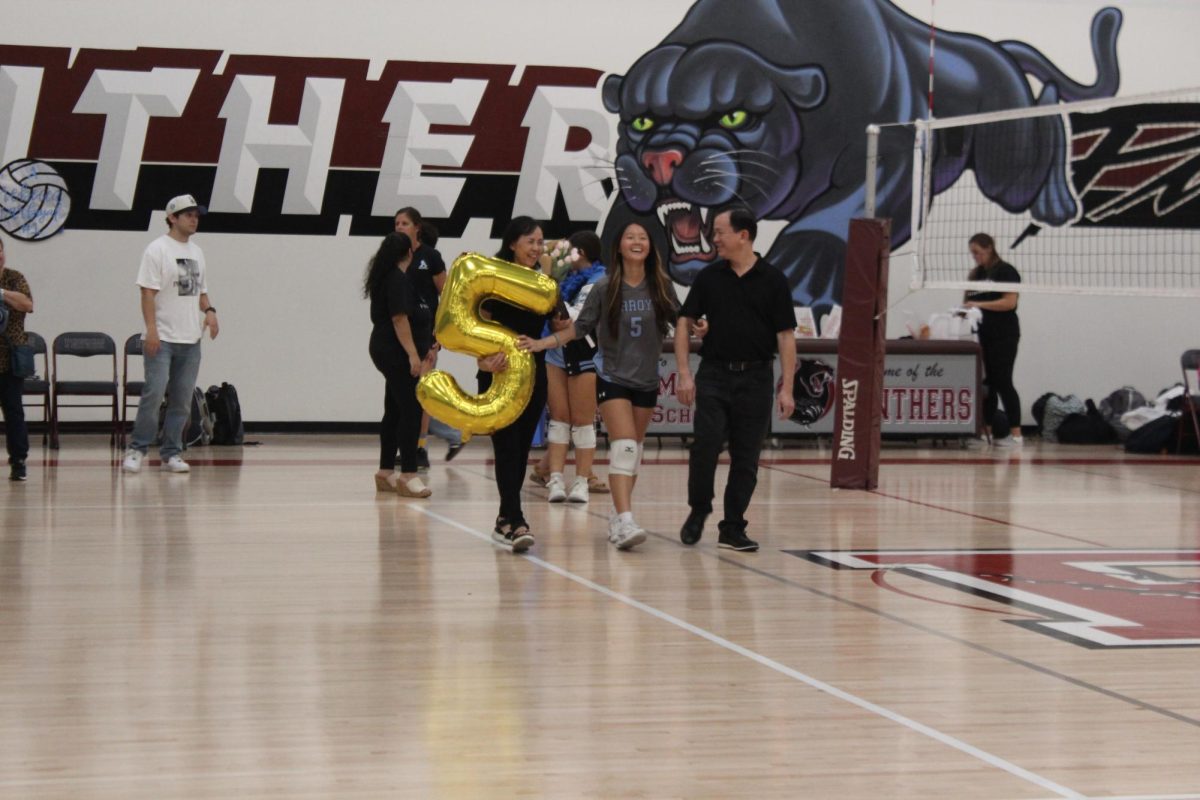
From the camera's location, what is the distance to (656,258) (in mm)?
8414

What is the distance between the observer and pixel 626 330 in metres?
8.31

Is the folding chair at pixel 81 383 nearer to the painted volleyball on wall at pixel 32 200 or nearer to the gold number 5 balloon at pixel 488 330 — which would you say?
the painted volleyball on wall at pixel 32 200

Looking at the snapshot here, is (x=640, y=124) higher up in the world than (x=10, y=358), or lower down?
higher up

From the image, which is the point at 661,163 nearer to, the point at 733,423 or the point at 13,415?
the point at 13,415

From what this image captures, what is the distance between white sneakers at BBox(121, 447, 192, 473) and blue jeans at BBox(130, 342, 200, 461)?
0.05 m

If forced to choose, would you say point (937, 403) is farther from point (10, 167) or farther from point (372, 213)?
point (10, 167)

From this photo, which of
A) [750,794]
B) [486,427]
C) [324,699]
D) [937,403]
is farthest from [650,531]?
[937,403]

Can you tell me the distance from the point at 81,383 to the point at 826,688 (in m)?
10.4

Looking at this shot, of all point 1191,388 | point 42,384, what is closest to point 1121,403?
point 1191,388

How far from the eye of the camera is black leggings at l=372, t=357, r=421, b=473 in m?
9.94

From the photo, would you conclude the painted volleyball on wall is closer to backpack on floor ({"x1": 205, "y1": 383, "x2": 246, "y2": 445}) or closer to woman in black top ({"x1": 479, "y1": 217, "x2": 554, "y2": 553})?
backpack on floor ({"x1": 205, "y1": 383, "x2": 246, "y2": 445})

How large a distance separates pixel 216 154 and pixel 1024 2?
8238mm

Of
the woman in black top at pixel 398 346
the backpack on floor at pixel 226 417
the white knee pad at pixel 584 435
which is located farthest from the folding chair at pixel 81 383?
the white knee pad at pixel 584 435

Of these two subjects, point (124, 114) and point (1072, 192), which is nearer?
point (124, 114)
